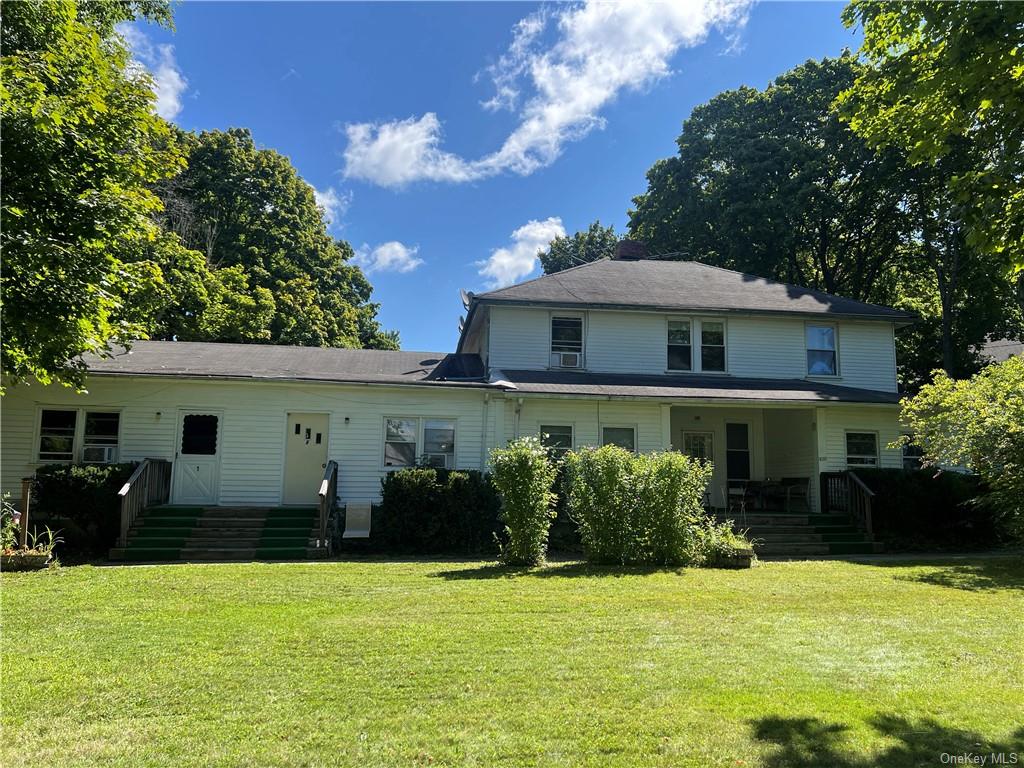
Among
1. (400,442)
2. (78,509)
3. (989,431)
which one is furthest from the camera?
(400,442)

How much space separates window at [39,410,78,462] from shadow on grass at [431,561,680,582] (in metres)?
9.51

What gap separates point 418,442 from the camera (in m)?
14.8

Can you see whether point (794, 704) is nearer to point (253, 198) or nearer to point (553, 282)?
point (553, 282)

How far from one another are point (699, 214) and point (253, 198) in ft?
73.4

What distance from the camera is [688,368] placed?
17.4 meters

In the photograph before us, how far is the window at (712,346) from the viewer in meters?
17.5

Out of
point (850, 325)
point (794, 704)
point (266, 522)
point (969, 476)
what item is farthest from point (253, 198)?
point (794, 704)

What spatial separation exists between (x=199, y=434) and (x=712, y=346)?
43.8 ft

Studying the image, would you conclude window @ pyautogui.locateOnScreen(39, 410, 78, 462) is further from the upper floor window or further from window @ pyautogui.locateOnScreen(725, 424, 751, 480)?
window @ pyautogui.locateOnScreen(725, 424, 751, 480)

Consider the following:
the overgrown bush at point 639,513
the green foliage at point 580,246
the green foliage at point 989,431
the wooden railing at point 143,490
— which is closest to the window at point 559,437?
the overgrown bush at point 639,513

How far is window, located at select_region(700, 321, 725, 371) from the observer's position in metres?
17.5

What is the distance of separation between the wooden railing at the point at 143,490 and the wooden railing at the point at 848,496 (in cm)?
1518

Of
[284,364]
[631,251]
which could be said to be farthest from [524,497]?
[631,251]

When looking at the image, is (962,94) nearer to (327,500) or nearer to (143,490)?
(327,500)
